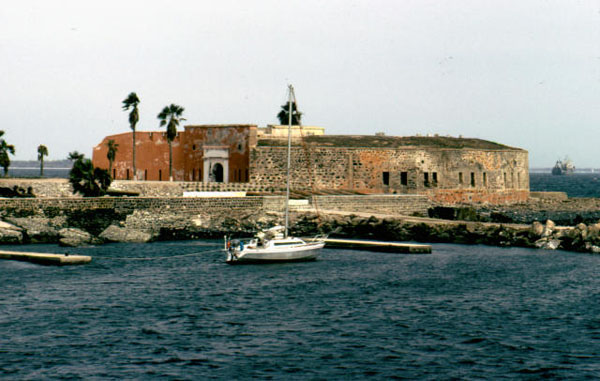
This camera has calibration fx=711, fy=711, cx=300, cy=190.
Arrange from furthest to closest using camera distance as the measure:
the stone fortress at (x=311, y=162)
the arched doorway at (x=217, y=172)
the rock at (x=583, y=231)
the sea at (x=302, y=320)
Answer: the arched doorway at (x=217, y=172)
the stone fortress at (x=311, y=162)
the rock at (x=583, y=231)
the sea at (x=302, y=320)

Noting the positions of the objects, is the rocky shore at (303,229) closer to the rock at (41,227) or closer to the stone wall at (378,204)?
the rock at (41,227)

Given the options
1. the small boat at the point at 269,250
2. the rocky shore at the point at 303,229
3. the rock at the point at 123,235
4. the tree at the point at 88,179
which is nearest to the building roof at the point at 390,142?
the rocky shore at the point at 303,229

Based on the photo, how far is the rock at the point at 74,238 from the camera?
39812mm

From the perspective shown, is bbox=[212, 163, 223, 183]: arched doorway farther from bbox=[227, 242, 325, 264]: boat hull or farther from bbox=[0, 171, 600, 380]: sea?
bbox=[227, 242, 325, 264]: boat hull

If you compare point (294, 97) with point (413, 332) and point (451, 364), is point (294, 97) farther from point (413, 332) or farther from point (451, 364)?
point (451, 364)

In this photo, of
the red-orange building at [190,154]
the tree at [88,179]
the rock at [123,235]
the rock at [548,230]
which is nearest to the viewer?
the rock at [548,230]

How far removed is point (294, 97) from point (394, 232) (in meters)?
12.3

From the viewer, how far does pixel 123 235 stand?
141 feet

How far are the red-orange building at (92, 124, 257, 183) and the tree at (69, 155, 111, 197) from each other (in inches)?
492

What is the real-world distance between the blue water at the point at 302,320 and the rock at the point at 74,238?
5.80m

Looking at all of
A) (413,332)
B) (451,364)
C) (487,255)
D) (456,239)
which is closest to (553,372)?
(451,364)

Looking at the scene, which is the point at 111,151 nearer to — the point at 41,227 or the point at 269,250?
the point at 41,227

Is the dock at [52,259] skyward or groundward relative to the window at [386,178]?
groundward

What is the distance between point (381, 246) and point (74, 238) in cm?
1732
